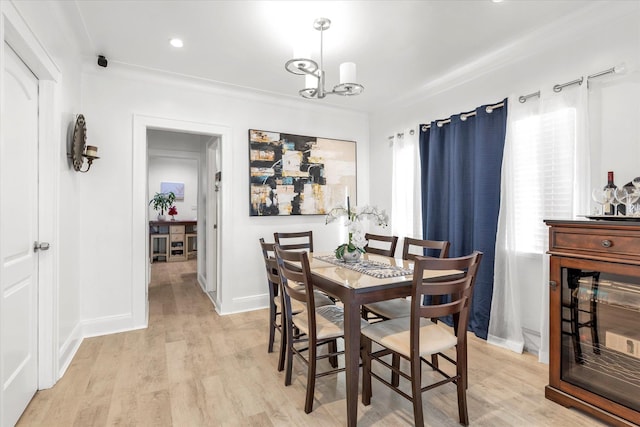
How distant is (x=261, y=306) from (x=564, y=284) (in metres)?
3.06

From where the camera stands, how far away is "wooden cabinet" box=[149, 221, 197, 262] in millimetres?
7293

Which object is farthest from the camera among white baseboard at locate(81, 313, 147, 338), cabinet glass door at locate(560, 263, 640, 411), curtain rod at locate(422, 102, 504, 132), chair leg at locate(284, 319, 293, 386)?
white baseboard at locate(81, 313, 147, 338)

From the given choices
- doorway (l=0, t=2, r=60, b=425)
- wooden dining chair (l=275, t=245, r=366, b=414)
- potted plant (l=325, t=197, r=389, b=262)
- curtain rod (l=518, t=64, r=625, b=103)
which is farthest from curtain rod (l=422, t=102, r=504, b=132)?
doorway (l=0, t=2, r=60, b=425)

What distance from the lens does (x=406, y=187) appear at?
13.4 feet

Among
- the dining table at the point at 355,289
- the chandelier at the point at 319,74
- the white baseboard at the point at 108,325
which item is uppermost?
the chandelier at the point at 319,74

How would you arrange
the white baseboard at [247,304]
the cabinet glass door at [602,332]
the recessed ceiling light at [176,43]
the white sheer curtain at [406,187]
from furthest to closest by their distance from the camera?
1. the white sheer curtain at [406,187]
2. the white baseboard at [247,304]
3. the recessed ceiling light at [176,43]
4. the cabinet glass door at [602,332]

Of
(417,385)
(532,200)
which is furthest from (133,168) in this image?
(532,200)

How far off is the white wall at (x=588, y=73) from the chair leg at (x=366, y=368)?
1691 millimetres

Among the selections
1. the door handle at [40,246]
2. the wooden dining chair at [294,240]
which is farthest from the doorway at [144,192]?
the door handle at [40,246]

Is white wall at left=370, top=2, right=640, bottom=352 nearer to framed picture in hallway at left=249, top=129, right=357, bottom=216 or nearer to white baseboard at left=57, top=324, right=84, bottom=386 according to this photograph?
framed picture in hallway at left=249, top=129, right=357, bottom=216

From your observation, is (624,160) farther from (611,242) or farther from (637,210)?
(611,242)

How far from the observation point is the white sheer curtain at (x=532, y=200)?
97.3 inches

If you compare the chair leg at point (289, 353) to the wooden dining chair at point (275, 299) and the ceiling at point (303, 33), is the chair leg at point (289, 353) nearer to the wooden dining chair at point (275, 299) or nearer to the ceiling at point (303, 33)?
the wooden dining chair at point (275, 299)

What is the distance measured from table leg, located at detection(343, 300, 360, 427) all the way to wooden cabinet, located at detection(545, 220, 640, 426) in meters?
1.32
